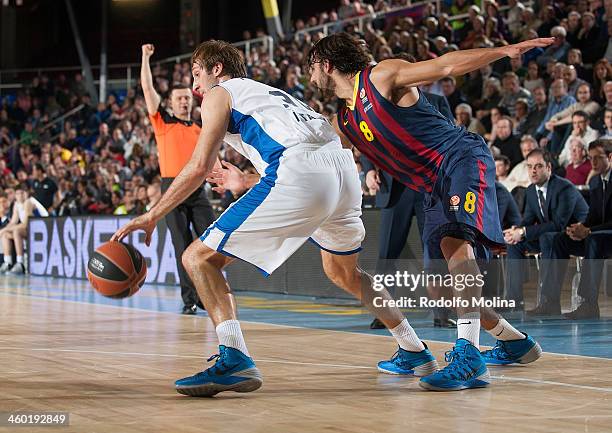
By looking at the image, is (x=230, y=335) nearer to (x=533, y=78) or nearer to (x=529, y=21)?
(x=533, y=78)

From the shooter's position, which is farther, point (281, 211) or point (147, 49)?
point (147, 49)

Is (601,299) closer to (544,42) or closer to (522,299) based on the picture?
(522,299)

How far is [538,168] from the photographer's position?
29.6 feet

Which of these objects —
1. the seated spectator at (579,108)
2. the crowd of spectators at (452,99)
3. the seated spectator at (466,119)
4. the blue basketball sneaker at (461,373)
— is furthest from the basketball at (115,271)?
the seated spectator at (466,119)

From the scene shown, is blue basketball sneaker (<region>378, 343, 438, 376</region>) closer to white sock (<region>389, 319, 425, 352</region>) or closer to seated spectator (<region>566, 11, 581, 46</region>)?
white sock (<region>389, 319, 425, 352</region>)

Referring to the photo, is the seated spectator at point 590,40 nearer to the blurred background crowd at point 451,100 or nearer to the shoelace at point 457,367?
the blurred background crowd at point 451,100

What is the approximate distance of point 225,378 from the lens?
4598mm

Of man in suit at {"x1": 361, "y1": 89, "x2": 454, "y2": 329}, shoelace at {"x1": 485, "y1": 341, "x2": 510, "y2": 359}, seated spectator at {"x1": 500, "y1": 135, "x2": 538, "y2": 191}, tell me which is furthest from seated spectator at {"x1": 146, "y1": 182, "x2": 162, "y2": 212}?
shoelace at {"x1": 485, "y1": 341, "x2": 510, "y2": 359}

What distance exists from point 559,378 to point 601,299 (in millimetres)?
4157

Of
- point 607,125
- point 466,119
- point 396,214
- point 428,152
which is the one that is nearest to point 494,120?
point 466,119

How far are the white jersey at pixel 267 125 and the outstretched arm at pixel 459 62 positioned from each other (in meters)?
0.53

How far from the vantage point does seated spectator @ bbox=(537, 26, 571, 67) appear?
13.3 m

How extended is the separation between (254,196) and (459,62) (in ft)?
3.83

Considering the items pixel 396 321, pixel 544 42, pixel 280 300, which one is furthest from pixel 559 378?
pixel 280 300
